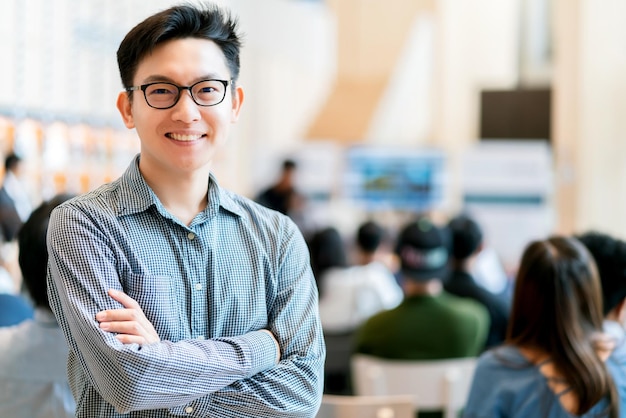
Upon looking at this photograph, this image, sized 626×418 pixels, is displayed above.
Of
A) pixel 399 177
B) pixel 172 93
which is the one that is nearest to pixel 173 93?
pixel 172 93

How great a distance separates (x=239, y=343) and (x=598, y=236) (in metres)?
1.23

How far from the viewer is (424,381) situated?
302 centimetres

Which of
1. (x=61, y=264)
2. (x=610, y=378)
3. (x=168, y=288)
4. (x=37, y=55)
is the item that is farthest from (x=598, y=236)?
(x=37, y=55)

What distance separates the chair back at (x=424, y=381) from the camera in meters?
3.01

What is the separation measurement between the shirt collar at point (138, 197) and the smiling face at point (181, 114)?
0.05 metres

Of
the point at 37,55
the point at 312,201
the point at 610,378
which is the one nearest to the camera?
the point at 610,378

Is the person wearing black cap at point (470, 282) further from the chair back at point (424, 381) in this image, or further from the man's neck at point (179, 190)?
the man's neck at point (179, 190)

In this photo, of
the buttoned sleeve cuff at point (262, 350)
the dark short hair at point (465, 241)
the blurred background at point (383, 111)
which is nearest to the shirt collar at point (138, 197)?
the buttoned sleeve cuff at point (262, 350)

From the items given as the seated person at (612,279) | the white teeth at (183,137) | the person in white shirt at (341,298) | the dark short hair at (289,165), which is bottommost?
the person in white shirt at (341,298)

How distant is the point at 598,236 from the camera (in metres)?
2.27

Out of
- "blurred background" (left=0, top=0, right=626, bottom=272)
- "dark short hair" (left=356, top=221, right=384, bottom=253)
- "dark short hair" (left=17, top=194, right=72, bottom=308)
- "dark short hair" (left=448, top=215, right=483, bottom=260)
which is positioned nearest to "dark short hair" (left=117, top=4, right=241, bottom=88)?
"dark short hair" (left=17, top=194, right=72, bottom=308)

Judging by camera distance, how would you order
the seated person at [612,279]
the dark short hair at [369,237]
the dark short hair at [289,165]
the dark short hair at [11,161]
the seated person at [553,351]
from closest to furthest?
the seated person at [553,351], the seated person at [612,279], the dark short hair at [369,237], the dark short hair at [11,161], the dark short hair at [289,165]

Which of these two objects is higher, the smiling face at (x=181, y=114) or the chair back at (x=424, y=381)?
the smiling face at (x=181, y=114)

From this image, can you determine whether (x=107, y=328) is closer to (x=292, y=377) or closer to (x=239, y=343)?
(x=239, y=343)
